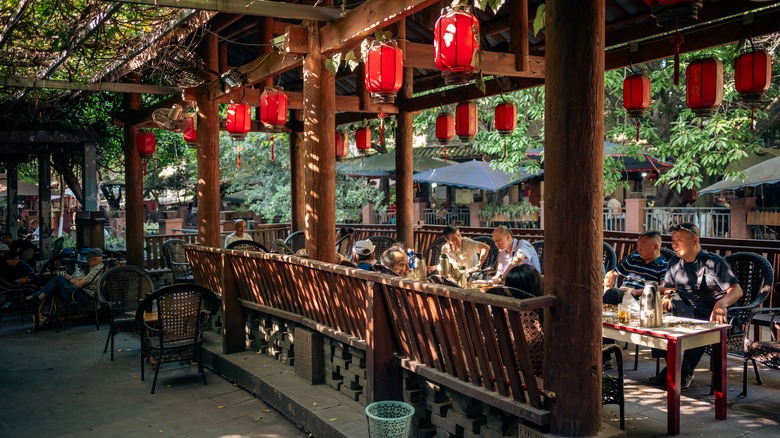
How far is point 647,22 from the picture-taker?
7035 mm

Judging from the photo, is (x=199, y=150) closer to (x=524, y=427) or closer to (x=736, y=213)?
(x=524, y=427)

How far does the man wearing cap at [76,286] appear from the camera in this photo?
→ 933 centimetres

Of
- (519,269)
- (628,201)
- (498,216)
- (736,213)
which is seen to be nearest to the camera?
(519,269)

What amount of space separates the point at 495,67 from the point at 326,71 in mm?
2045

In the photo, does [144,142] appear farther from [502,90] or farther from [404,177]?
[502,90]

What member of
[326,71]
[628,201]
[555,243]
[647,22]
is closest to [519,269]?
[555,243]

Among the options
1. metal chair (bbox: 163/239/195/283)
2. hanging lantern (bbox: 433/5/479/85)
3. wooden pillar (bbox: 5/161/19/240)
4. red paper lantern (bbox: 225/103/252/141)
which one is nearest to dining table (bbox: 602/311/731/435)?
hanging lantern (bbox: 433/5/479/85)

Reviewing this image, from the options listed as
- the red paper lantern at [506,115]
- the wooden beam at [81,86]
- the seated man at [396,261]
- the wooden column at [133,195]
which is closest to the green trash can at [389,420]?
the seated man at [396,261]

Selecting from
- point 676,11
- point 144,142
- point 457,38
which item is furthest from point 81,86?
point 676,11

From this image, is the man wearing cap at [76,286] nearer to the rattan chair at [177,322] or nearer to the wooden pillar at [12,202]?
the rattan chair at [177,322]

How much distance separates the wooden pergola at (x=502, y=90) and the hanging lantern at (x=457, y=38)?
20 cm

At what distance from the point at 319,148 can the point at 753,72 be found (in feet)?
12.6

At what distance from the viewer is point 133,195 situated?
11281 millimetres

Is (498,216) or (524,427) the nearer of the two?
(524,427)
